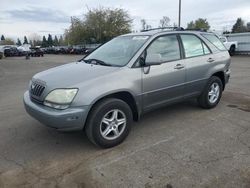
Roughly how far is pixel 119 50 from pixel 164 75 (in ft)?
3.10

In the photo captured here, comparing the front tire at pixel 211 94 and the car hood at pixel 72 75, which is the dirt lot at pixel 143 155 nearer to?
the front tire at pixel 211 94

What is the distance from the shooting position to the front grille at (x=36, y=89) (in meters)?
3.90

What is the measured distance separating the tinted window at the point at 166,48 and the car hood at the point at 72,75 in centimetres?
91

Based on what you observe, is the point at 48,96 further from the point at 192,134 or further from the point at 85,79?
the point at 192,134

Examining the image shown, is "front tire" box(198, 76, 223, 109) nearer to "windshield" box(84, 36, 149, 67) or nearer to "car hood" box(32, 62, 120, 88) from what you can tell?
"windshield" box(84, 36, 149, 67)

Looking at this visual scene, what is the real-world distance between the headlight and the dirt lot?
76cm

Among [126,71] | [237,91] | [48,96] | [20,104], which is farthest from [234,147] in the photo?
[20,104]

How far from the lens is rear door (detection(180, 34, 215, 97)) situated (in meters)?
5.04

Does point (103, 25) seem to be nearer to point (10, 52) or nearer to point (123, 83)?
point (10, 52)

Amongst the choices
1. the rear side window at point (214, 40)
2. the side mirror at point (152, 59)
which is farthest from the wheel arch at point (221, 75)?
the side mirror at point (152, 59)

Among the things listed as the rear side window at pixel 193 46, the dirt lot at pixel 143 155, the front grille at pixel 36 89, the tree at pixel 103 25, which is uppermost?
the tree at pixel 103 25

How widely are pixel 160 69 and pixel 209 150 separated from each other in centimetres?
154

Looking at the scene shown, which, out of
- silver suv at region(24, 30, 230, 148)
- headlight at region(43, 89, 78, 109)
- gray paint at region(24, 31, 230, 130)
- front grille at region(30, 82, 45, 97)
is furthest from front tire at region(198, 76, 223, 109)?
front grille at region(30, 82, 45, 97)

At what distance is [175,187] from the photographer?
296cm
